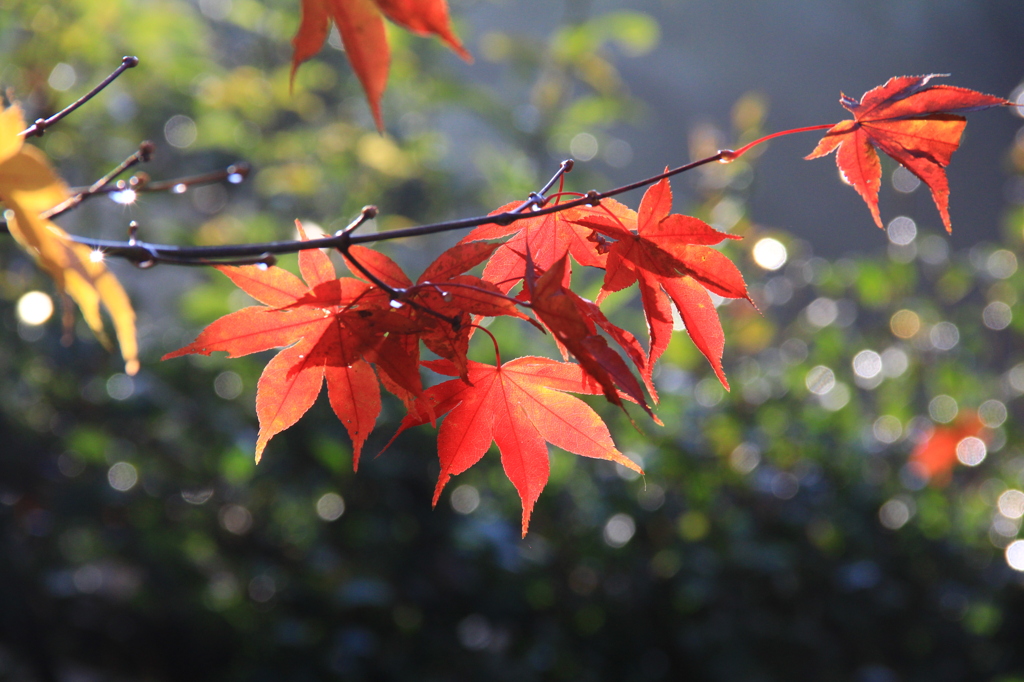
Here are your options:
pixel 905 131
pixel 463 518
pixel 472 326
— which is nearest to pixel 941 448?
pixel 463 518

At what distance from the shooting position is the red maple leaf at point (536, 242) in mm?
473

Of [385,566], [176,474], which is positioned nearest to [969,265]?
[385,566]

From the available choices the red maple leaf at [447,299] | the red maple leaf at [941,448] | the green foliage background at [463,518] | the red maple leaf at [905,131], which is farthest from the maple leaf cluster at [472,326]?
the red maple leaf at [941,448]

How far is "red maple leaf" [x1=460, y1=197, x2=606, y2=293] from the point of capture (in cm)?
47

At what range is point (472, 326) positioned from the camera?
1.42ft

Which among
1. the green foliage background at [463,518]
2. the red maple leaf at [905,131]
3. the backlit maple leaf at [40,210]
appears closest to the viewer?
the backlit maple leaf at [40,210]

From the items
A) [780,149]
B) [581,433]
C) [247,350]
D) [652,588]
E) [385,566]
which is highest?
[780,149]

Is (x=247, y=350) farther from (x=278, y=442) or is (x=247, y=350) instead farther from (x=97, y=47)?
(x=97, y=47)

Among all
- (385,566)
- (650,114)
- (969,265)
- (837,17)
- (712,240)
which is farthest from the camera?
(650,114)

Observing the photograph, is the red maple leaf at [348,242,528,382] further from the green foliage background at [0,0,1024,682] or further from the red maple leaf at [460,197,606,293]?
the green foliage background at [0,0,1024,682]

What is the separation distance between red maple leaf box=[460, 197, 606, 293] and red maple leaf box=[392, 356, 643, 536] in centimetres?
6

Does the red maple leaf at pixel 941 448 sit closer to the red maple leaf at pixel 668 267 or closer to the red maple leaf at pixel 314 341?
the red maple leaf at pixel 668 267

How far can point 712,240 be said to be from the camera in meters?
0.41

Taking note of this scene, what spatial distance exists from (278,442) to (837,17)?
93.2 inches
